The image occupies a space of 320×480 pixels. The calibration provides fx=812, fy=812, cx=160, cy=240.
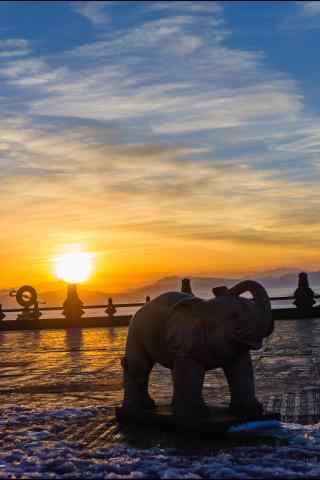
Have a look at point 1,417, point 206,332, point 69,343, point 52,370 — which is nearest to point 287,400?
point 206,332

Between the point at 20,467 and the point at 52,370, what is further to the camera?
the point at 52,370

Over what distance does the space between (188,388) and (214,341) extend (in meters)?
0.50

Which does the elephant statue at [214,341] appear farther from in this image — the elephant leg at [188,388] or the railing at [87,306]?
the railing at [87,306]

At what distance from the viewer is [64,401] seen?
393 inches

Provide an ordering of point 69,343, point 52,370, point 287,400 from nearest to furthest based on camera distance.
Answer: point 287,400, point 52,370, point 69,343

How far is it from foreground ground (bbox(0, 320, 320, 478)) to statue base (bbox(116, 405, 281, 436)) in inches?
5.5

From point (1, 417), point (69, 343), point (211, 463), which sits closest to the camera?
point (211, 463)

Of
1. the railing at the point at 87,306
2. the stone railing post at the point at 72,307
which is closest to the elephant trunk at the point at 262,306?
the railing at the point at 87,306

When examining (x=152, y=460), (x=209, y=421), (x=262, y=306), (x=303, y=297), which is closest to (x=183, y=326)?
(x=262, y=306)

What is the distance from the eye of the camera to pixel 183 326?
771 centimetres

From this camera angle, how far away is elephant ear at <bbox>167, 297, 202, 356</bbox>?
7.62 meters

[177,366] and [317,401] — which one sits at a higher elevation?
[177,366]

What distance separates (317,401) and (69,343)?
12.7m

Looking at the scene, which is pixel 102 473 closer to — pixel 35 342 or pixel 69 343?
pixel 69 343
